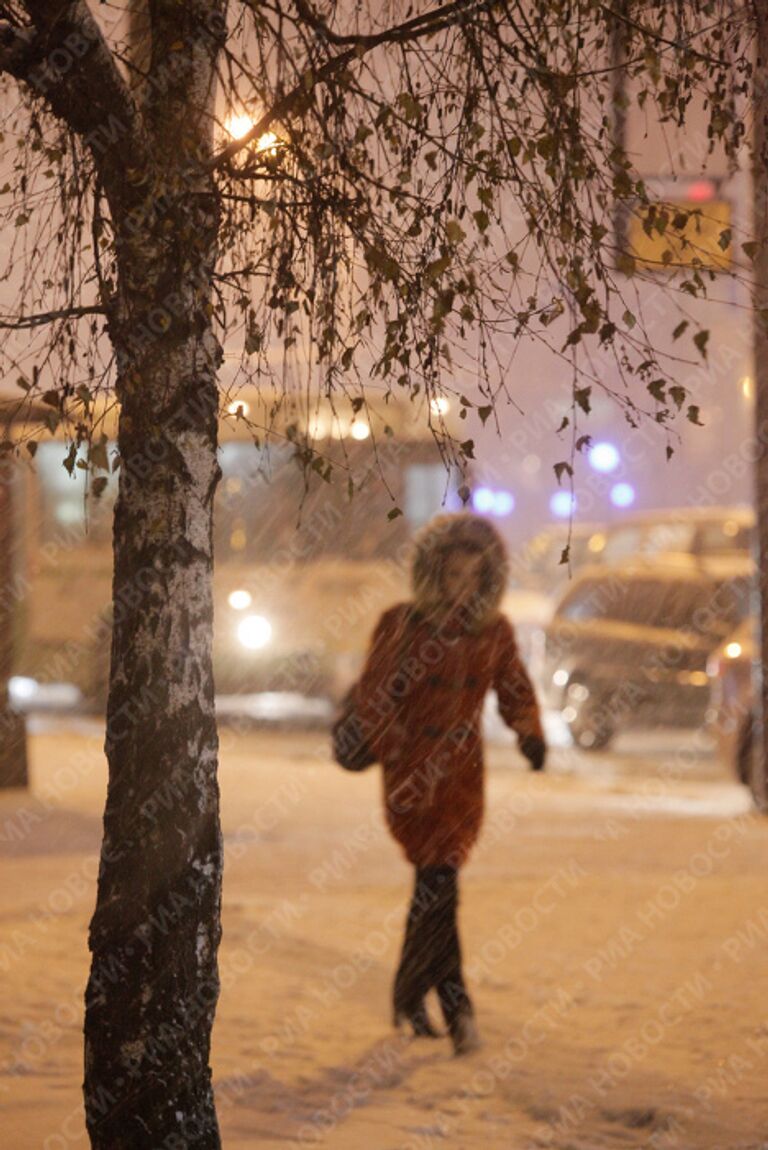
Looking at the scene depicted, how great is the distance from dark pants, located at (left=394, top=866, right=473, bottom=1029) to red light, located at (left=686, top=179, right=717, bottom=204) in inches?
293

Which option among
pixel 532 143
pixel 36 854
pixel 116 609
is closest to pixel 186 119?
pixel 532 143

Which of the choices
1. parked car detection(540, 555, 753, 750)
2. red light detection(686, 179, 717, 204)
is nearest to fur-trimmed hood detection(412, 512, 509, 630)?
red light detection(686, 179, 717, 204)

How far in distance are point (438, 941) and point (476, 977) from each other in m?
1.41

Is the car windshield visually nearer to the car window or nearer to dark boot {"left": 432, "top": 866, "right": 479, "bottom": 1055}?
the car window

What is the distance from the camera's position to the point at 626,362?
4.27 metres

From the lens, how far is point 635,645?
16312mm

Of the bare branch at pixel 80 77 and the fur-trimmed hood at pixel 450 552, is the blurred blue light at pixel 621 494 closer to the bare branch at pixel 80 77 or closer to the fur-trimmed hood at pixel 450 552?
the fur-trimmed hood at pixel 450 552

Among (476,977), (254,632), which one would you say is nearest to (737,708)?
(476,977)

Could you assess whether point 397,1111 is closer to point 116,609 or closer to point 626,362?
point 116,609

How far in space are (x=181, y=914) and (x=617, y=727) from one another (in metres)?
12.8

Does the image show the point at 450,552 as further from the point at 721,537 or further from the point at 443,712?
the point at 721,537

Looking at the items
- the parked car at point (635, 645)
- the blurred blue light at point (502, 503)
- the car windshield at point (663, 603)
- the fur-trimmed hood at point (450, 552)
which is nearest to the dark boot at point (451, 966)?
the fur-trimmed hood at point (450, 552)

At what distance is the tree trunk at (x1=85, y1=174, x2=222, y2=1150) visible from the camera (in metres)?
4.24

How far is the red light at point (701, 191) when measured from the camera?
1246 cm
